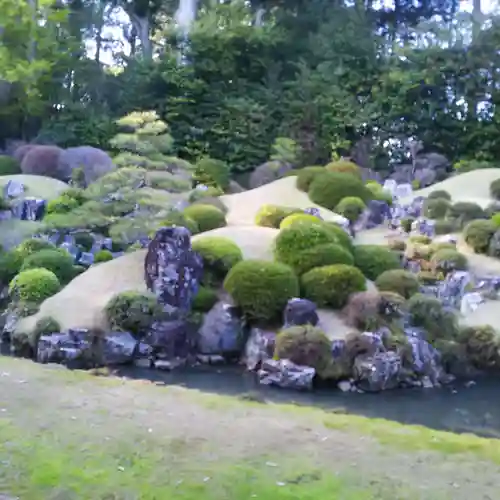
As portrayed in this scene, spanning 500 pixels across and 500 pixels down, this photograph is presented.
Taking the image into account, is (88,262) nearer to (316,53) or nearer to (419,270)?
(419,270)

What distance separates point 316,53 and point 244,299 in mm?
21387

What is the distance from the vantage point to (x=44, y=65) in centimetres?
2756

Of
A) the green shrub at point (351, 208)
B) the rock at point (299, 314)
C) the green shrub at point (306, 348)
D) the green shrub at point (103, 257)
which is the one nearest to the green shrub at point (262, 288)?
the rock at point (299, 314)

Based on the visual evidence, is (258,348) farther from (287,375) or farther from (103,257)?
(103,257)

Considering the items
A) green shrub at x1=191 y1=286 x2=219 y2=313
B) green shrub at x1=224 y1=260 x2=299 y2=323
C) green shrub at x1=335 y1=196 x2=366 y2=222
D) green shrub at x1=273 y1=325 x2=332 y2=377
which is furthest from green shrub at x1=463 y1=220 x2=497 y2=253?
green shrub at x1=191 y1=286 x2=219 y2=313

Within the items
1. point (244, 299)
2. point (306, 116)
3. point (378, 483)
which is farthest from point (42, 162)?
point (378, 483)

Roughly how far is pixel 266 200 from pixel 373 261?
6236mm

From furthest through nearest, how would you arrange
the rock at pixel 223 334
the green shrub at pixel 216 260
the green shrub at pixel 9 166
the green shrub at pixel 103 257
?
1. the green shrub at pixel 9 166
2. the green shrub at pixel 103 257
3. the green shrub at pixel 216 260
4. the rock at pixel 223 334

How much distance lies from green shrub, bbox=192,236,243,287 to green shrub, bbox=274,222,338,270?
2.88ft

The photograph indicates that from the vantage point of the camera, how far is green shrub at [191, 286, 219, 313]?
1402cm

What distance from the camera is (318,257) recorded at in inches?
572

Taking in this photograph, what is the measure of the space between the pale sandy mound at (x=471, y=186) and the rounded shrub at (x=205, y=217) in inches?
321

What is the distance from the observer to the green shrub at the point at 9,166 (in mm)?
24089

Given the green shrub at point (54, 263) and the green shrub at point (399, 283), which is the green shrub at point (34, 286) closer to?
the green shrub at point (54, 263)
